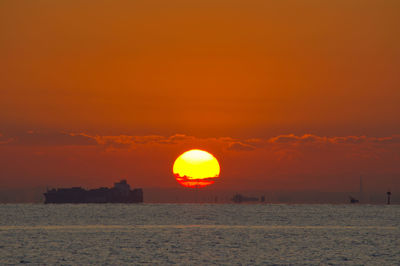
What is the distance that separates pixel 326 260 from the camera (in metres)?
106

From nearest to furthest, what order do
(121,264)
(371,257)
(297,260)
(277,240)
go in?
(121,264), (297,260), (371,257), (277,240)

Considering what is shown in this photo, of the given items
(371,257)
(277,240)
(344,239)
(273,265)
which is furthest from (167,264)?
(344,239)

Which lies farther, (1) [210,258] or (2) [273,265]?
(1) [210,258]

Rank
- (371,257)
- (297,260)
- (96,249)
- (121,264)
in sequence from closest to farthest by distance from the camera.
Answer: (121,264) → (297,260) → (371,257) → (96,249)

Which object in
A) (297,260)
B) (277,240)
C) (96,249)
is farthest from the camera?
(277,240)

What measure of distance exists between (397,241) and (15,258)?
96.4 metres

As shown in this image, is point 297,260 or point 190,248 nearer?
point 297,260

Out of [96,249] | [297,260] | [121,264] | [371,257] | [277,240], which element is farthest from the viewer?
[277,240]

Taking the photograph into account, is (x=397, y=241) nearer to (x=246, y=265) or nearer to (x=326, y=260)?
(x=326, y=260)

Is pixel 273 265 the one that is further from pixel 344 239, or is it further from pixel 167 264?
pixel 344 239

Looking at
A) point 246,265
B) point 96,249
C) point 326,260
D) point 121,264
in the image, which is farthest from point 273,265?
point 96,249

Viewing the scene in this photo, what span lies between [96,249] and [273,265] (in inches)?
1684

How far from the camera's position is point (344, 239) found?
162 m

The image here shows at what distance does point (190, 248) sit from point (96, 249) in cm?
1930
